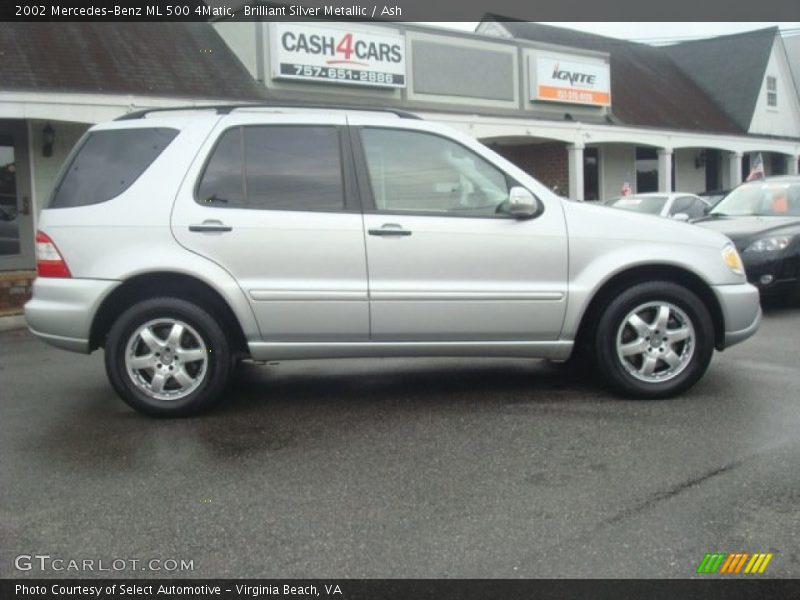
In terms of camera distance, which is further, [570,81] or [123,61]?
[570,81]

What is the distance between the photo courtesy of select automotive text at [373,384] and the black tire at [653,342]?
0.02m

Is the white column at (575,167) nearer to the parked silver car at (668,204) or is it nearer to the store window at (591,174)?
the store window at (591,174)

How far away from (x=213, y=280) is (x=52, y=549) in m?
1.94

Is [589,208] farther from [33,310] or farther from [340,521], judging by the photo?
[33,310]

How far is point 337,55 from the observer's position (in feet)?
52.2

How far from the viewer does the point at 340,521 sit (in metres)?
3.32

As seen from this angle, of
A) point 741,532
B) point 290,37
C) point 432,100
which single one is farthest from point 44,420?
point 432,100

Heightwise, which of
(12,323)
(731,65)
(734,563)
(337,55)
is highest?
(731,65)

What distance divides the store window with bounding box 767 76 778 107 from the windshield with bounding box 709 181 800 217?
21.6m

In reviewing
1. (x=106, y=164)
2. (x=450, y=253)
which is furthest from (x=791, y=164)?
(x=106, y=164)

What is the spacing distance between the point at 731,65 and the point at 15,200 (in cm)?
2592

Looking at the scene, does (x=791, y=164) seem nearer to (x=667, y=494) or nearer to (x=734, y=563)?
(x=667, y=494)

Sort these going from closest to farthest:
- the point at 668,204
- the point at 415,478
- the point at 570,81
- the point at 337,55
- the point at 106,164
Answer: the point at 415,478
the point at 106,164
the point at 668,204
the point at 337,55
the point at 570,81

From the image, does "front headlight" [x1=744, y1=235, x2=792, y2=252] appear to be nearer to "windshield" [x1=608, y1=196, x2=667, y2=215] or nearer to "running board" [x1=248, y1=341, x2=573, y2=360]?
"running board" [x1=248, y1=341, x2=573, y2=360]
